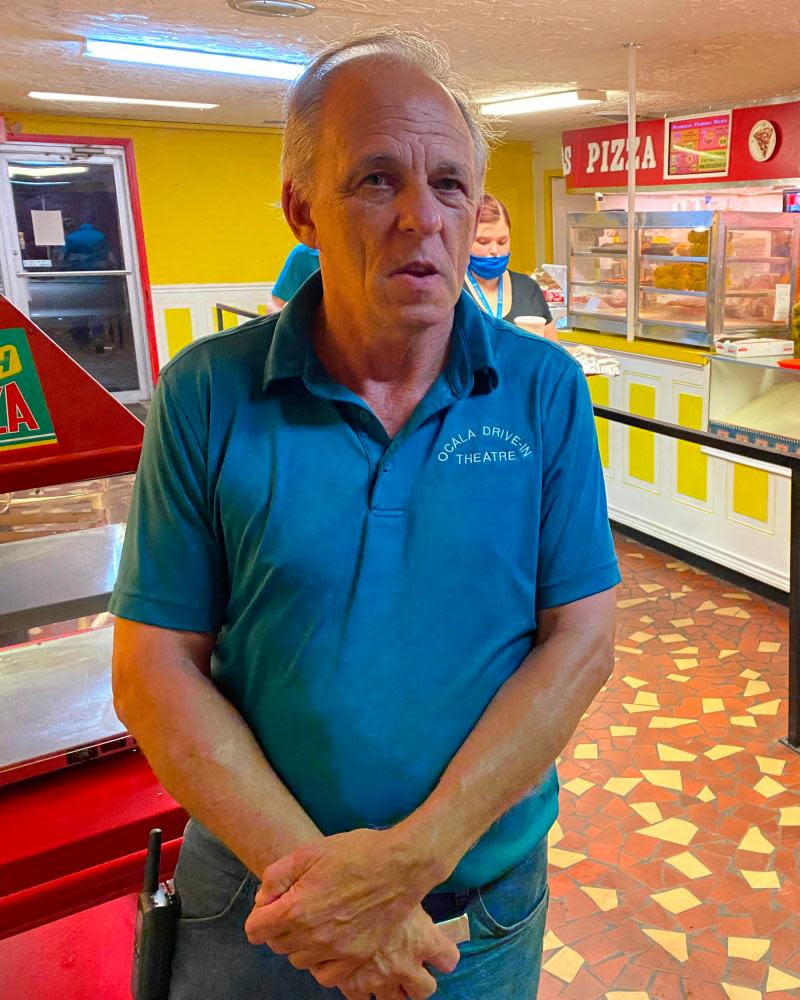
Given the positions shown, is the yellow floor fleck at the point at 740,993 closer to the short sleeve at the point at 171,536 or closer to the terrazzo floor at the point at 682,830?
the terrazzo floor at the point at 682,830

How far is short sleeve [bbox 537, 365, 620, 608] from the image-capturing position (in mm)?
1058

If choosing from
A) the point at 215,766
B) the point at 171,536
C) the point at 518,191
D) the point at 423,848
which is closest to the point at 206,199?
the point at 518,191

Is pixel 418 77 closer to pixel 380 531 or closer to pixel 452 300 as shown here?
pixel 452 300

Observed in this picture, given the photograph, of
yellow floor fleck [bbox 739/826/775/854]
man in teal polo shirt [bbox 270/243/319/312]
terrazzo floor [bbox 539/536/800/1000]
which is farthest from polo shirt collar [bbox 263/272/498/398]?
yellow floor fleck [bbox 739/826/775/854]

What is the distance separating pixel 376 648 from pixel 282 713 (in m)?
0.14

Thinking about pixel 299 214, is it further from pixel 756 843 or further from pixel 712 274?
pixel 712 274

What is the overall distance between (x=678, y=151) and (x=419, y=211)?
5.70 metres

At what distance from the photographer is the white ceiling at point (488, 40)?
3.82 metres

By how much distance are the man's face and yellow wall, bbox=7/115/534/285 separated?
306 inches

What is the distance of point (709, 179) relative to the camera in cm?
580

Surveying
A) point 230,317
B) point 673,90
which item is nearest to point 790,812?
point 673,90

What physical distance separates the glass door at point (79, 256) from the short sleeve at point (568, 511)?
7824 millimetres

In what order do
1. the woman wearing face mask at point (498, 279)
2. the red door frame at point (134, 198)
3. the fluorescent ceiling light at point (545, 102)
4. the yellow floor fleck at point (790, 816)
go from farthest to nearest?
the red door frame at point (134, 198) < the fluorescent ceiling light at point (545, 102) < the woman wearing face mask at point (498, 279) < the yellow floor fleck at point (790, 816)

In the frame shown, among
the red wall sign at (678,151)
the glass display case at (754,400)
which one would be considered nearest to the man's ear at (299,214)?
the glass display case at (754,400)
